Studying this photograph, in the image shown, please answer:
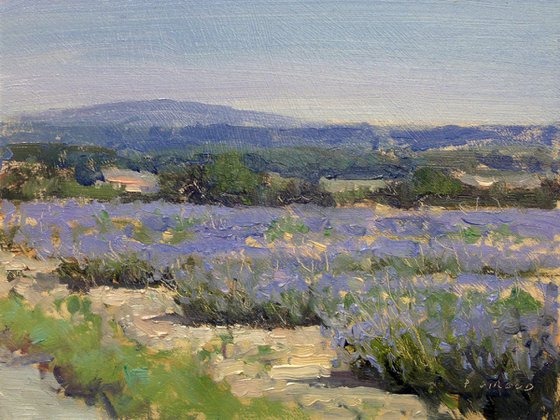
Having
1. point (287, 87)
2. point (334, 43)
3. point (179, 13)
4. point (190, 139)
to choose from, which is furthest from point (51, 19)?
point (334, 43)

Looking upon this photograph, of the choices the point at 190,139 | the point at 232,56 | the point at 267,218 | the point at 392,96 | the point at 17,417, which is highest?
the point at 232,56

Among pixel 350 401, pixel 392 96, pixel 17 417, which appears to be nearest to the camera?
pixel 350 401

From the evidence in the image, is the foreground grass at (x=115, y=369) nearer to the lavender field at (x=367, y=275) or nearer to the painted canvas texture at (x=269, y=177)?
the painted canvas texture at (x=269, y=177)

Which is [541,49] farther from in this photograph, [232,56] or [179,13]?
[179,13]

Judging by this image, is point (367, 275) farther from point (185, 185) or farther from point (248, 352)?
point (185, 185)
